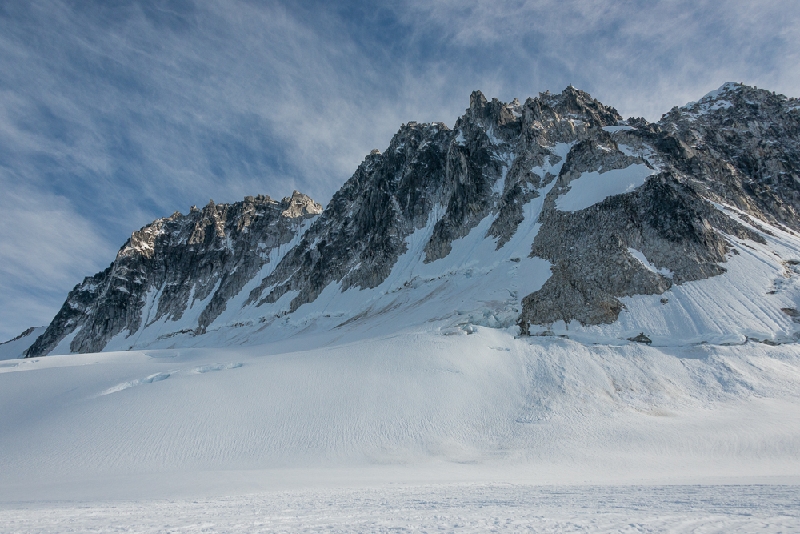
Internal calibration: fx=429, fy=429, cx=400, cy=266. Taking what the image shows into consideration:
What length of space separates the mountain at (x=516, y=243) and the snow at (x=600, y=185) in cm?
24

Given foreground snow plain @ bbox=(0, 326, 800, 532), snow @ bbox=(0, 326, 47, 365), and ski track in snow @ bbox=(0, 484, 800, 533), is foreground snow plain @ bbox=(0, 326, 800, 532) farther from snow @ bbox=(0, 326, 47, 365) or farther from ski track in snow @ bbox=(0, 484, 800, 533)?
snow @ bbox=(0, 326, 47, 365)

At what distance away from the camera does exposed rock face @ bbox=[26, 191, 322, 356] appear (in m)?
101

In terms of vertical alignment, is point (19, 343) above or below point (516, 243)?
above

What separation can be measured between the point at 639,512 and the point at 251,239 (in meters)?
109

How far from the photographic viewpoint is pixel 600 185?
50.2 metres

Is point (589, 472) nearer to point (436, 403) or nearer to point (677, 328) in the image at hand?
point (436, 403)

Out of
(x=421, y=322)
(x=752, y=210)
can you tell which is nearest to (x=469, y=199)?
(x=421, y=322)

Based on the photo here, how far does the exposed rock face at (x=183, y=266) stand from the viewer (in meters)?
101

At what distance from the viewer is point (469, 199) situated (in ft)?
220

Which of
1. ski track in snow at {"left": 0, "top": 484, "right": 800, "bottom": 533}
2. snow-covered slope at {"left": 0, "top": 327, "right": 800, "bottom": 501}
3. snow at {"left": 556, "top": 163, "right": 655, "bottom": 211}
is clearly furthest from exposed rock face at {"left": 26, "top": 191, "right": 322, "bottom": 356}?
ski track in snow at {"left": 0, "top": 484, "right": 800, "bottom": 533}

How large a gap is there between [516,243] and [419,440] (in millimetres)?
33857

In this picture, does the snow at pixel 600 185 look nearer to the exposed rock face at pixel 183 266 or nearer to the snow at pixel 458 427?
the snow at pixel 458 427

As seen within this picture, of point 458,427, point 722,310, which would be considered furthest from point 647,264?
point 458,427

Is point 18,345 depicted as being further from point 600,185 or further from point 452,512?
point 452,512
